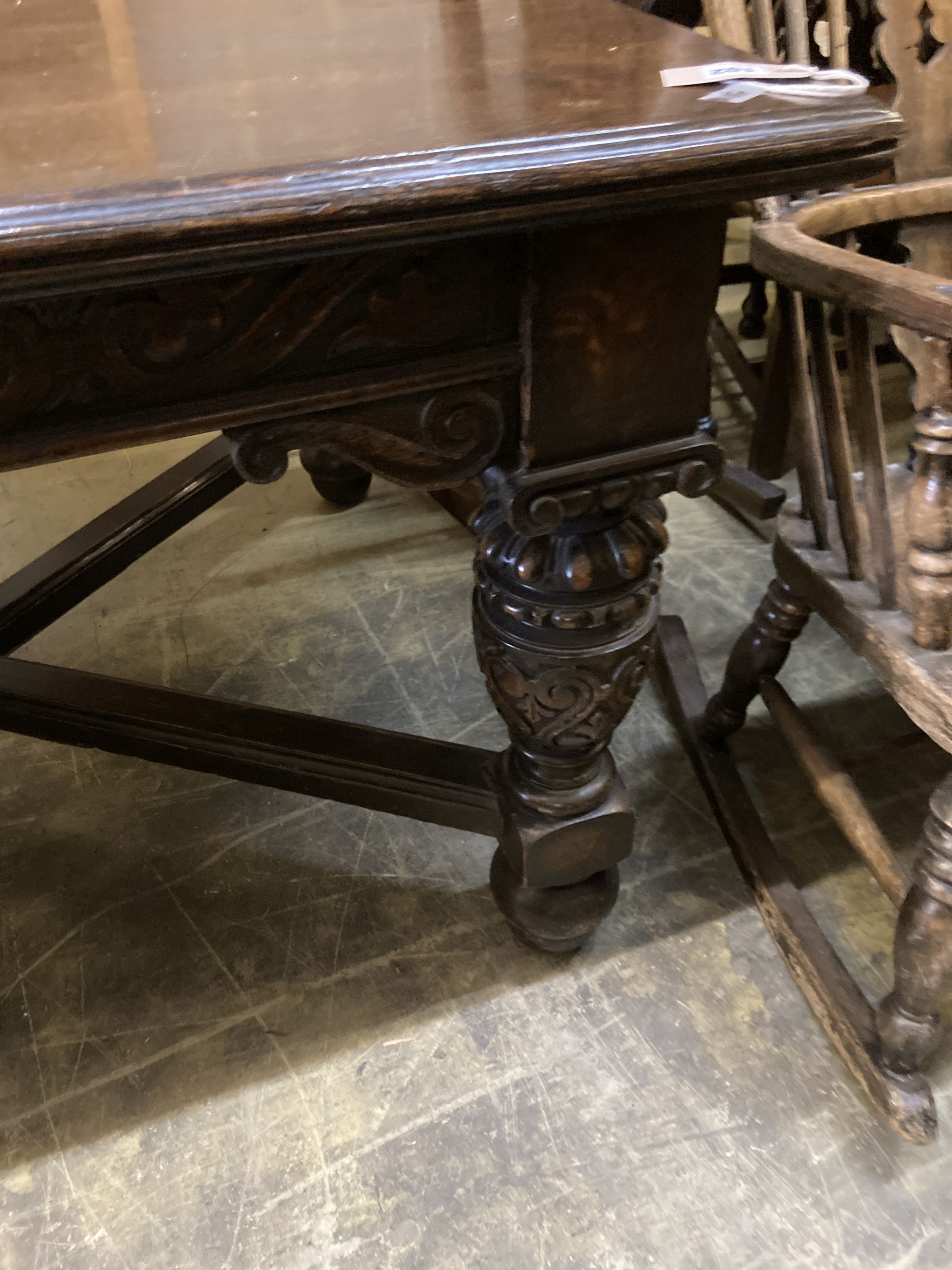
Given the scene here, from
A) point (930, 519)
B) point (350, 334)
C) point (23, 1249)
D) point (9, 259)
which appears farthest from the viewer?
point (23, 1249)

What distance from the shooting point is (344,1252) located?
2.57ft

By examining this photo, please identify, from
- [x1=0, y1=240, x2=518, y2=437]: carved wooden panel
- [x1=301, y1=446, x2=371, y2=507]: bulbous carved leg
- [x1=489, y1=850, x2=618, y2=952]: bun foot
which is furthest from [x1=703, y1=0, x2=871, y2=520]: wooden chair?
[x1=301, y1=446, x2=371, y2=507]: bulbous carved leg

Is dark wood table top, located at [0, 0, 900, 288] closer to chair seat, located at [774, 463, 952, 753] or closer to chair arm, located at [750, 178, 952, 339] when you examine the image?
chair arm, located at [750, 178, 952, 339]

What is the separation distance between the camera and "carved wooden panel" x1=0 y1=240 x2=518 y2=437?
1.47 ft

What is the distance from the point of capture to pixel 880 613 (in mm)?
789

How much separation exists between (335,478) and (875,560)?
1145 millimetres

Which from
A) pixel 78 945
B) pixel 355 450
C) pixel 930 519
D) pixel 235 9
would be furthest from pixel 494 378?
pixel 78 945

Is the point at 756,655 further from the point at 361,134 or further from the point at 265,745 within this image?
the point at 361,134

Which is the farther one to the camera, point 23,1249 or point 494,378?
point 23,1249

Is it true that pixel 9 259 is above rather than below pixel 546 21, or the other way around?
below

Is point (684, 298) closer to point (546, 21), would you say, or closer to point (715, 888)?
point (546, 21)

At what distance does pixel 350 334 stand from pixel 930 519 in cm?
45

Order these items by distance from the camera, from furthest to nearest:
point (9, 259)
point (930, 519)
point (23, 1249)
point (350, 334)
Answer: point (23, 1249) → point (930, 519) → point (350, 334) → point (9, 259)

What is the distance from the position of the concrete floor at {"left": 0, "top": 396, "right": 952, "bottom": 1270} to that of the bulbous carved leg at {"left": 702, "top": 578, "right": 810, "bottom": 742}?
110 millimetres
